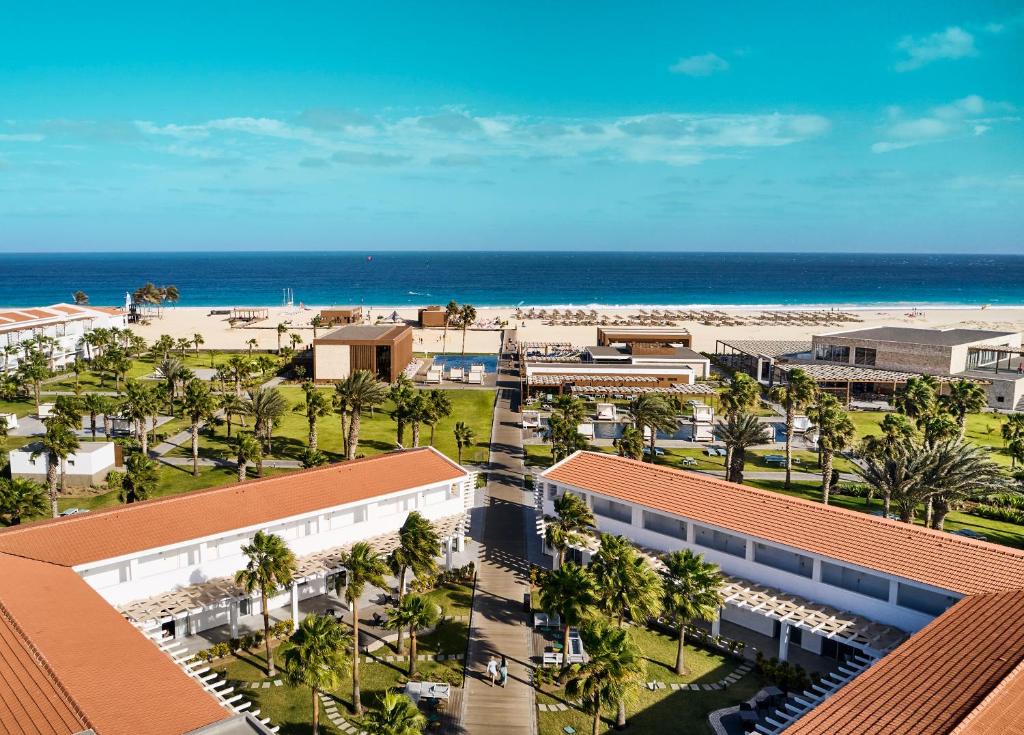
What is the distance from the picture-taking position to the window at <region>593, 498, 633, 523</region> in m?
37.6

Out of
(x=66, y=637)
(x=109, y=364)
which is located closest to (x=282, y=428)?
(x=109, y=364)

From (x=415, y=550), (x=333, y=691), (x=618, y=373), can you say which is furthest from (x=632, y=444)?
(x=618, y=373)

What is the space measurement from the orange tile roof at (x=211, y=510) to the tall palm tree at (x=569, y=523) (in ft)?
24.3

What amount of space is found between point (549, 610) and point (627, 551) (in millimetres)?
3745

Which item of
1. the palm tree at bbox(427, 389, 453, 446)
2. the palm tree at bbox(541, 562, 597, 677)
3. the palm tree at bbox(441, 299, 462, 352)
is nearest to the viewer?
the palm tree at bbox(541, 562, 597, 677)

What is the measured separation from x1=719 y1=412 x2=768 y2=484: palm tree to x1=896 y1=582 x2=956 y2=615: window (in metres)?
18.4

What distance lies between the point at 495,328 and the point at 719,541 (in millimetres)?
102099

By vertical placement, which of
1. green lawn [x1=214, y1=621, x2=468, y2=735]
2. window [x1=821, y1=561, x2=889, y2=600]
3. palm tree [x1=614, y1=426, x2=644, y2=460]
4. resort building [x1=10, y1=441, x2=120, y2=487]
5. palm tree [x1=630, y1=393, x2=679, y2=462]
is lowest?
green lawn [x1=214, y1=621, x2=468, y2=735]

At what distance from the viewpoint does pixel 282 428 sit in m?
65.7

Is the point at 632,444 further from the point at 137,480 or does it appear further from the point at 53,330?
the point at 53,330

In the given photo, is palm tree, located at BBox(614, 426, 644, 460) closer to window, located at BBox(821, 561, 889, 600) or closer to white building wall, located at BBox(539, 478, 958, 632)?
white building wall, located at BBox(539, 478, 958, 632)

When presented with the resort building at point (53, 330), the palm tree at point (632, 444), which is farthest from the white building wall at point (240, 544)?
the resort building at point (53, 330)

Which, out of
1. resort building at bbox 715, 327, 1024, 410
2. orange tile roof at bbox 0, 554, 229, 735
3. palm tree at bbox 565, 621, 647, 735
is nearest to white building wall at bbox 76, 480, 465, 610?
orange tile roof at bbox 0, 554, 229, 735

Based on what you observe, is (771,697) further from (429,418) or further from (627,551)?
(429,418)
